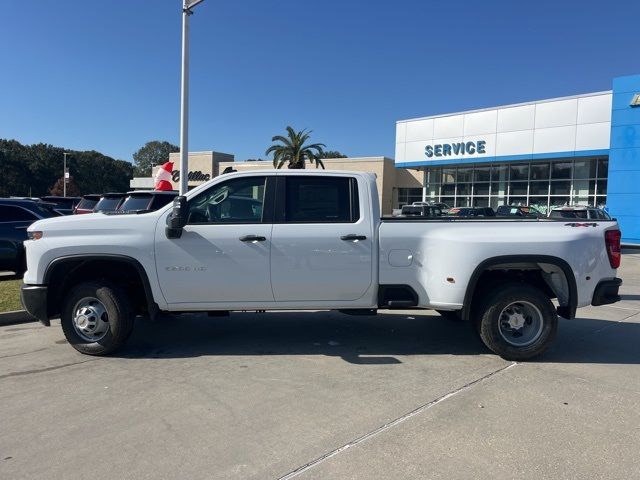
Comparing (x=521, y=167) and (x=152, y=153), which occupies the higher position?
(x=152, y=153)

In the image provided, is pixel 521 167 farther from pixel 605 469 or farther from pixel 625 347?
pixel 605 469

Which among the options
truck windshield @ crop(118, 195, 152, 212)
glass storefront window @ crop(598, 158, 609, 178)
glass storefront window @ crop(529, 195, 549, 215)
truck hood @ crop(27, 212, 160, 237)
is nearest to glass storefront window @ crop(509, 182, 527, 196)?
glass storefront window @ crop(529, 195, 549, 215)

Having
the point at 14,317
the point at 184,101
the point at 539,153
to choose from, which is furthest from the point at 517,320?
the point at 539,153

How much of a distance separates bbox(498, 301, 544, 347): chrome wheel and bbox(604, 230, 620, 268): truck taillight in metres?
1.03

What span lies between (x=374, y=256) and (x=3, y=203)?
9.16 metres

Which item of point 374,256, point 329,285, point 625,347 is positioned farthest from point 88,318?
point 625,347

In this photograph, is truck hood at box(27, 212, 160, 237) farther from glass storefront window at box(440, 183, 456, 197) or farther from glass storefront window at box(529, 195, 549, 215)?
glass storefront window at box(440, 183, 456, 197)

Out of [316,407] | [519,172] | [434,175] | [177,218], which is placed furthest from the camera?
[434,175]

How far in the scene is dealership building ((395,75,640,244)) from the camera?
83.7 ft

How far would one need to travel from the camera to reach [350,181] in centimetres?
567

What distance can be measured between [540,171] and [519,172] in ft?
4.16

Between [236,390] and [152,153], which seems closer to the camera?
[236,390]

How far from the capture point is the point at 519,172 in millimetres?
31781

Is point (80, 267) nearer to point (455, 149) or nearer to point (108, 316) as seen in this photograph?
point (108, 316)
